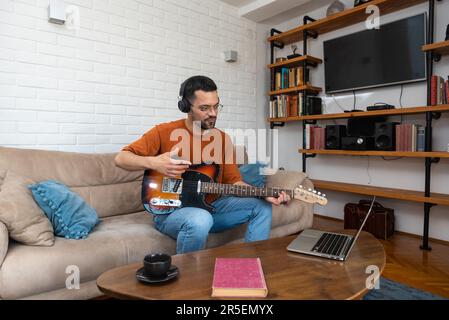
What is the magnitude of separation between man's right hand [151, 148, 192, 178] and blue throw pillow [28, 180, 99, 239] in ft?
1.45

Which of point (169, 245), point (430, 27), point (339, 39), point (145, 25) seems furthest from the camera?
point (339, 39)

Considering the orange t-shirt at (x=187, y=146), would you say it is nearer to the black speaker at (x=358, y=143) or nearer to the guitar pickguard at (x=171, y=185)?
the guitar pickguard at (x=171, y=185)

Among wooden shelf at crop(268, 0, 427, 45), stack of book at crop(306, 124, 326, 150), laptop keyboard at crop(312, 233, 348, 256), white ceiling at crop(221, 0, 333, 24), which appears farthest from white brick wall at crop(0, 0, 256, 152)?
laptop keyboard at crop(312, 233, 348, 256)

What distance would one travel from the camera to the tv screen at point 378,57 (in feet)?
8.38

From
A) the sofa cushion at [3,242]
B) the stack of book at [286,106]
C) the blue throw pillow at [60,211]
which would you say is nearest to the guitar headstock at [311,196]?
the blue throw pillow at [60,211]

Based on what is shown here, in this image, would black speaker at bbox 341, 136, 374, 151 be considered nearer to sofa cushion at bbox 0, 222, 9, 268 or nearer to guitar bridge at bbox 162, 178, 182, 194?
guitar bridge at bbox 162, 178, 182, 194

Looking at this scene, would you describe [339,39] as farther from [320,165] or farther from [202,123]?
[202,123]

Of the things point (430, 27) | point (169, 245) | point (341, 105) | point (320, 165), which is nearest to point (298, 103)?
point (341, 105)

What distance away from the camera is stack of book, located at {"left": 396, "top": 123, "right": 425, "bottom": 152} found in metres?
2.42

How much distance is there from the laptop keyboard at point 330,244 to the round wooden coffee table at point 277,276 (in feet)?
0.15
